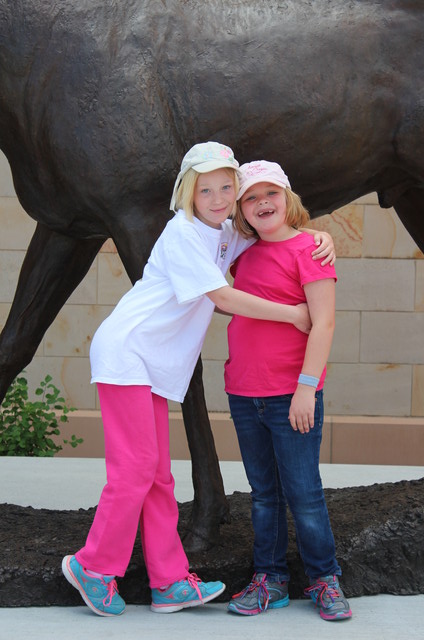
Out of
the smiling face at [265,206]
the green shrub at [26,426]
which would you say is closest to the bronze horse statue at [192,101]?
the smiling face at [265,206]

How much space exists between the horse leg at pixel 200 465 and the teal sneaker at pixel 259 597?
0.24m

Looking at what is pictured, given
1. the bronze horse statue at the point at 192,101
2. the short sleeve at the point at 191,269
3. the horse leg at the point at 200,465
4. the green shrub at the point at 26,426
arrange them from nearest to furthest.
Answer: the short sleeve at the point at 191,269 < the bronze horse statue at the point at 192,101 < the horse leg at the point at 200,465 < the green shrub at the point at 26,426

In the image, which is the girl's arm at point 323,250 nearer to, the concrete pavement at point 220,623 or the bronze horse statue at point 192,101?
the bronze horse statue at point 192,101

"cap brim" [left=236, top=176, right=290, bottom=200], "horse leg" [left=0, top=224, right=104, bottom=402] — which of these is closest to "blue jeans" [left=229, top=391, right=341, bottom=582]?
"cap brim" [left=236, top=176, right=290, bottom=200]

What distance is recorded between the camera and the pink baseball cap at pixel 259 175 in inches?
109

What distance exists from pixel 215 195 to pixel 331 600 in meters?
1.20

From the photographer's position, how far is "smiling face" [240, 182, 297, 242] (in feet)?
9.16

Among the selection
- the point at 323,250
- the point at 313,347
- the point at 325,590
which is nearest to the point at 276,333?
the point at 313,347

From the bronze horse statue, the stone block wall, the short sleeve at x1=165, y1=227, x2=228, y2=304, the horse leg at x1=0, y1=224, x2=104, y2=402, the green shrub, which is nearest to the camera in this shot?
the short sleeve at x1=165, y1=227, x2=228, y2=304

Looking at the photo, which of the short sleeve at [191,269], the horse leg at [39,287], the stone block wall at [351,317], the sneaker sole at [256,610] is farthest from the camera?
the stone block wall at [351,317]

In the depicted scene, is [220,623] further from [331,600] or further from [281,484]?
[281,484]

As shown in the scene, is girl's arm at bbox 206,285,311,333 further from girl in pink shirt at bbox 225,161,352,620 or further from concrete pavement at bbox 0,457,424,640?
concrete pavement at bbox 0,457,424,640

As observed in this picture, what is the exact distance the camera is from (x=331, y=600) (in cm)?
286

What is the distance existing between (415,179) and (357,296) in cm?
329
